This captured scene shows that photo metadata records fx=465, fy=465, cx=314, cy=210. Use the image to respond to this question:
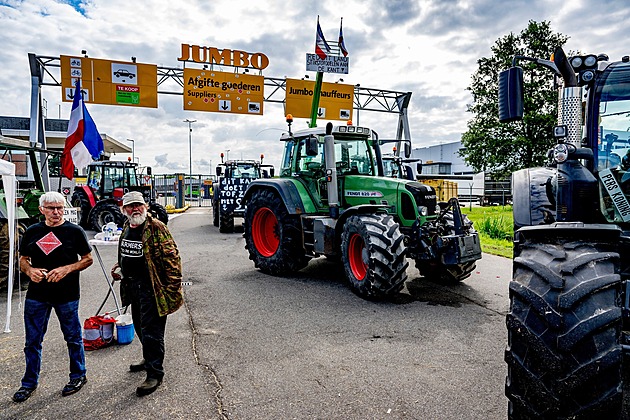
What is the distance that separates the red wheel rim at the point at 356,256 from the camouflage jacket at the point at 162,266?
10.2 ft

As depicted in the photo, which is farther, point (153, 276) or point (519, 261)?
point (153, 276)

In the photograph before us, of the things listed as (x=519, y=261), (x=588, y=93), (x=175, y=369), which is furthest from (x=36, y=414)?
(x=588, y=93)

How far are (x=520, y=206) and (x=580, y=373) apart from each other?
2267 millimetres

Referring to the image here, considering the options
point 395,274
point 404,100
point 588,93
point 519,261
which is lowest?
point 395,274

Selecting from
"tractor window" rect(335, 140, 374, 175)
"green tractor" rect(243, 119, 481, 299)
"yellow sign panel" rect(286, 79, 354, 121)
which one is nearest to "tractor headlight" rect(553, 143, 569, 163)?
"green tractor" rect(243, 119, 481, 299)

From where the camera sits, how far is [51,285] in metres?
3.69

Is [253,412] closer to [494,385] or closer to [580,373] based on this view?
[494,385]

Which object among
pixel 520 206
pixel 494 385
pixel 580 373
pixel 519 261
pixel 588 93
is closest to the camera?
pixel 580 373

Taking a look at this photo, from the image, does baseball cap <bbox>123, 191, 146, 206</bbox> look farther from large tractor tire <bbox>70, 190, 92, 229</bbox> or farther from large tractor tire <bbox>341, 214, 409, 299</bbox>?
large tractor tire <bbox>70, 190, 92, 229</bbox>

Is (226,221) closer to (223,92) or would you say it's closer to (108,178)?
(108,178)

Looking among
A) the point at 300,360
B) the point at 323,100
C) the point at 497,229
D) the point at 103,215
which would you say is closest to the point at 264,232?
the point at 300,360

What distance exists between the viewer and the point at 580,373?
223 cm

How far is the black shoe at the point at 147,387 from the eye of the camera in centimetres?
358

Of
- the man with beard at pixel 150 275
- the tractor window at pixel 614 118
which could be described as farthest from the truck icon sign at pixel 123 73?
the tractor window at pixel 614 118
